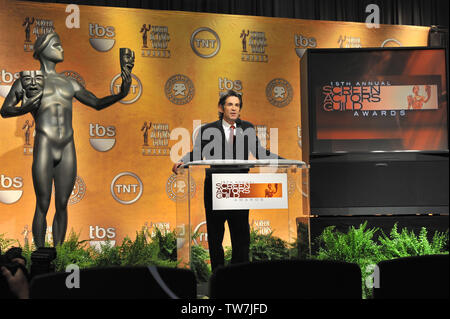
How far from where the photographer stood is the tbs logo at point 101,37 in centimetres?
439

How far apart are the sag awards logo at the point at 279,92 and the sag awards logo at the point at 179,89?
775 millimetres

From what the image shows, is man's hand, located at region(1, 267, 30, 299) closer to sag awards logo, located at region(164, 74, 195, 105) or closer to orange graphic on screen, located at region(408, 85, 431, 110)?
sag awards logo, located at region(164, 74, 195, 105)

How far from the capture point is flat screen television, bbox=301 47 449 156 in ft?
13.2

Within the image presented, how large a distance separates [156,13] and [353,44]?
2.04 meters

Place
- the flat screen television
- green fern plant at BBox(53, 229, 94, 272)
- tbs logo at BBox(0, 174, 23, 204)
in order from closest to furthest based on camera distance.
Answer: green fern plant at BBox(53, 229, 94, 272), the flat screen television, tbs logo at BBox(0, 174, 23, 204)

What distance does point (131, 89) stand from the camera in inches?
175

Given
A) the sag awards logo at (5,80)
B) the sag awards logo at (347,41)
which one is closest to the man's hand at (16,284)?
the sag awards logo at (5,80)

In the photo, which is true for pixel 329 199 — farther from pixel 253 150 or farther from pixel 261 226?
pixel 261 226

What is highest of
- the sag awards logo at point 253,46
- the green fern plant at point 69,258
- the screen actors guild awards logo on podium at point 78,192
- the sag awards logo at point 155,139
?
the sag awards logo at point 253,46

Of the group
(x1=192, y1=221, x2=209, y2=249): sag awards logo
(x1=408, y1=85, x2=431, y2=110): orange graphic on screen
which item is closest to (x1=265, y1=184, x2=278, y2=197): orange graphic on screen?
(x1=192, y1=221, x2=209, y2=249): sag awards logo

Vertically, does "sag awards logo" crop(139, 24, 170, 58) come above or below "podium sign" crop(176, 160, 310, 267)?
above

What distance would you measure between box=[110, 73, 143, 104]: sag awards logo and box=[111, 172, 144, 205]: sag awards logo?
0.69m

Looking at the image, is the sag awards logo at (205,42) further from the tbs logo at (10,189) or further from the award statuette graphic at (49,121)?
the tbs logo at (10,189)

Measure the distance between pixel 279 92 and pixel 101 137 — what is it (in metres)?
1.79
